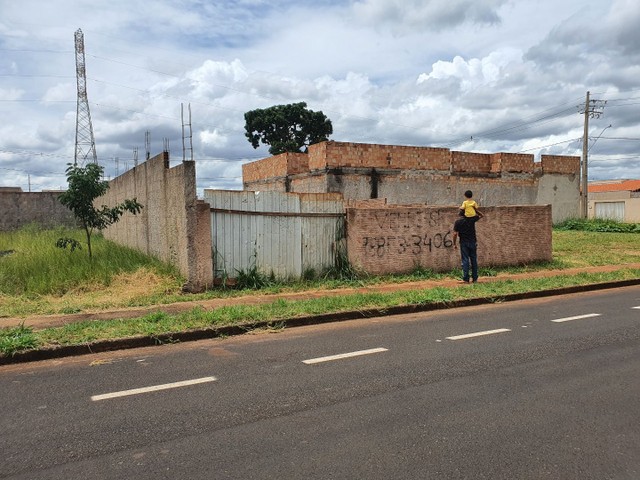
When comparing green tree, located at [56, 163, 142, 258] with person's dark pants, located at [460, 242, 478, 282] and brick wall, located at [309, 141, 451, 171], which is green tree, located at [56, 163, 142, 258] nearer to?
person's dark pants, located at [460, 242, 478, 282]

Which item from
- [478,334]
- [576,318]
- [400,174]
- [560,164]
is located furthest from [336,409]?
[560,164]

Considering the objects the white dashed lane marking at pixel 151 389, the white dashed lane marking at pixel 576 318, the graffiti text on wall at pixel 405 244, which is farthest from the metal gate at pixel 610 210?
the white dashed lane marking at pixel 151 389

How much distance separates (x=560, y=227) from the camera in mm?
30750

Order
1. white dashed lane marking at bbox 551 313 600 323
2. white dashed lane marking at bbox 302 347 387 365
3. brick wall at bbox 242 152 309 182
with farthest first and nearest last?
brick wall at bbox 242 152 309 182 → white dashed lane marking at bbox 551 313 600 323 → white dashed lane marking at bbox 302 347 387 365

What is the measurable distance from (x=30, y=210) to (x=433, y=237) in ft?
68.7

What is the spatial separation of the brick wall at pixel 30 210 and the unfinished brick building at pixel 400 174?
9240mm

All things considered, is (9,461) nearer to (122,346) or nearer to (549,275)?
(122,346)

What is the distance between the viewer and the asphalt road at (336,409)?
353cm

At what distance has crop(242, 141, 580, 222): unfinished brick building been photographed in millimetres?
19547

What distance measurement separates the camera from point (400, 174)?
20891 mm

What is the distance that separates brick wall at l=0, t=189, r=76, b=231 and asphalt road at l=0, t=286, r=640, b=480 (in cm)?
2236

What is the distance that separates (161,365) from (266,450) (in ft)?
8.31

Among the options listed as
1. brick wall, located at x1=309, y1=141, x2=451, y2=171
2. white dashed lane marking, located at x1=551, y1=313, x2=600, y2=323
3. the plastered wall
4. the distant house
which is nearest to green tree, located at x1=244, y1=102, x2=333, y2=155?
the distant house

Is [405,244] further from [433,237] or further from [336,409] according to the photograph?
[336,409]
